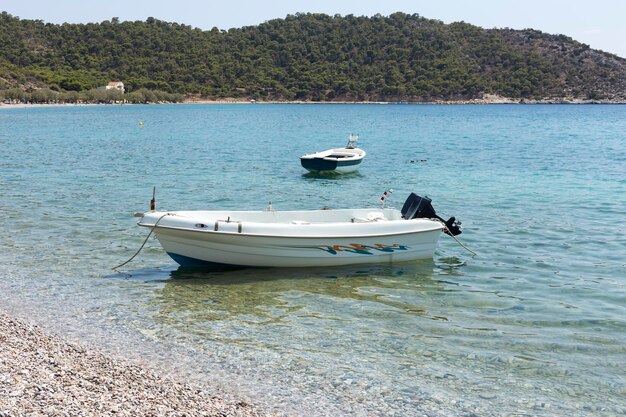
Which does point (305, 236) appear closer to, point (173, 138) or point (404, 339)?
point (404, 339)

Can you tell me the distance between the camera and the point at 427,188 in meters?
25.5

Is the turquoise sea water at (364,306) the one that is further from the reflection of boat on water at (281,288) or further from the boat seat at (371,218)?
the boat seat at (371,218)

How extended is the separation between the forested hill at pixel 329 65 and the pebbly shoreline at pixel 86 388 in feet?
523

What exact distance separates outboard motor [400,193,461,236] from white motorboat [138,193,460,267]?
0.28 ft

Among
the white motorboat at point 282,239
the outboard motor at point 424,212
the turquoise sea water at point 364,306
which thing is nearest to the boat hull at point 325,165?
the turquoise sea water at point 364,306

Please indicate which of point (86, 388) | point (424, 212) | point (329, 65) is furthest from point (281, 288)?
point (329, 65)

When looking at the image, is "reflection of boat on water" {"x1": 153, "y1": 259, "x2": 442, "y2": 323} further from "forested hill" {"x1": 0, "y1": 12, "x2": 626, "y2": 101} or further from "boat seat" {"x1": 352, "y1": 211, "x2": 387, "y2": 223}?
"forested hill" {"x1": 0, "y1": 12, "x2": 626, "y2": 101}

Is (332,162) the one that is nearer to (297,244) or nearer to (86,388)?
(297,244)

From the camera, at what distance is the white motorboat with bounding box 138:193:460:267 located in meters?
11.8

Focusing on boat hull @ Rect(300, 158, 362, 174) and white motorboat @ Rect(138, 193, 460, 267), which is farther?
boat hull @ Rect(300, 158, 362, 174)

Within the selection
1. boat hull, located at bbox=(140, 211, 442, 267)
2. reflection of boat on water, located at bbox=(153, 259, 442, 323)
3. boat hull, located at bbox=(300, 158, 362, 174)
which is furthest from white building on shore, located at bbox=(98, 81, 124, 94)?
boat hull, located at bbox=(140, 211, 442, 267)

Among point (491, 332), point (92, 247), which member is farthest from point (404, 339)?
point (92, 247)

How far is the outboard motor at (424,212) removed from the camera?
44.7 feet

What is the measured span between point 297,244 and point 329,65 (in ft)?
595
